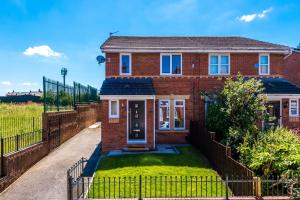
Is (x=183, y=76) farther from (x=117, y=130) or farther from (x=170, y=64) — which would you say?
(x=117, y=130)

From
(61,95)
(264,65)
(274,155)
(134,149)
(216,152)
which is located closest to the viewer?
(274,155)

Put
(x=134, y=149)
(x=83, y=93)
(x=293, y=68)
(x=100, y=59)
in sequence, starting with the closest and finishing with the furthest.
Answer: (x=134, y=149)
(x=100, y=59)
(x=293, y=68)
(x=83, y=93)

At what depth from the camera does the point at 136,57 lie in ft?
59.8

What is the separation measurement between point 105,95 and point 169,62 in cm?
540

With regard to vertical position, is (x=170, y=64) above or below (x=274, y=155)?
above

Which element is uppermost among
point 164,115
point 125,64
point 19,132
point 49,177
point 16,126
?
point 125,64

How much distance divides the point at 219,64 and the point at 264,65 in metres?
3.36

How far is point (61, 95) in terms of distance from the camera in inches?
771

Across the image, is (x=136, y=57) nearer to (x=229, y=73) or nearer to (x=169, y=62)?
(x=169, y=62)

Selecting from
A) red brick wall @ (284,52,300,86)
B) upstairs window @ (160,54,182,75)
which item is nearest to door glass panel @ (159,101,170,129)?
upstairs window @ (160,54,182,75)

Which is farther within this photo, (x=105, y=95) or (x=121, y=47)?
(x=121, y=47)

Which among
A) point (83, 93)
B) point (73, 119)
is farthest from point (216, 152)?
point (83, 93)

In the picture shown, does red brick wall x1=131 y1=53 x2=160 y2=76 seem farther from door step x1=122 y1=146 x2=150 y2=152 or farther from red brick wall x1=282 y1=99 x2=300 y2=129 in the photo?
red brick wall x1=282 y1=99 x2=300 y2=129

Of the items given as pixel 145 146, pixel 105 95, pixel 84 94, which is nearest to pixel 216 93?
pixel 145 146
